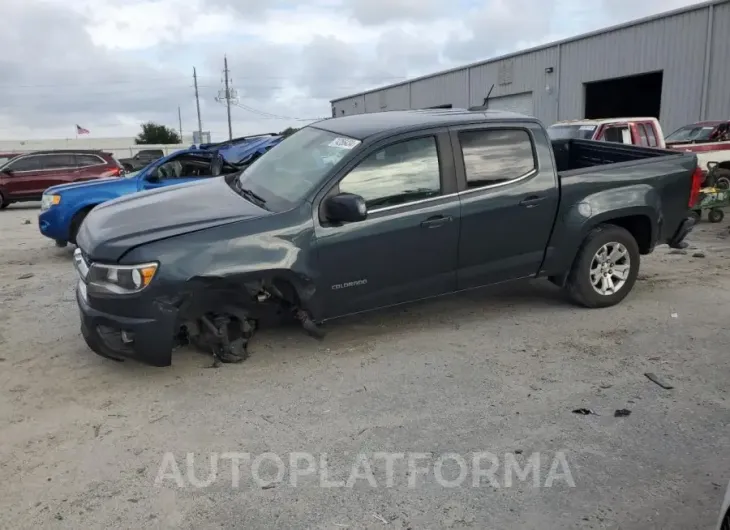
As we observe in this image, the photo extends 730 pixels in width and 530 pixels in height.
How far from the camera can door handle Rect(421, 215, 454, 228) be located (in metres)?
4.82

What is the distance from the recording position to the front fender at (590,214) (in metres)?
5.48

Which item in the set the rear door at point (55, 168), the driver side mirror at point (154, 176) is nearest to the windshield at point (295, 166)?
the driver side mirror at point (154, 176)

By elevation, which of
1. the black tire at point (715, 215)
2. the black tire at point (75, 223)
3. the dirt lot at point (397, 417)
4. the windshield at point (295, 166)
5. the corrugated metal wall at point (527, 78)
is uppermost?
the corrugated metal wall at point (527, 78)

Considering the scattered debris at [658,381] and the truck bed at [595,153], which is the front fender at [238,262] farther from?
the truck bed at [595,153]

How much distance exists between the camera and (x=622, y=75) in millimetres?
23172

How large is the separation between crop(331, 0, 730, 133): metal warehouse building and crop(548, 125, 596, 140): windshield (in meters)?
5.07

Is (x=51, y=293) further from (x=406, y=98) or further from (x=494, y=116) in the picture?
(x=406, y=98)

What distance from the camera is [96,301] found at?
4172mm

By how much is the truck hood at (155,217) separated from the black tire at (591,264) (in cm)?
299

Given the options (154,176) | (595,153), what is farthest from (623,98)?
(154,176)

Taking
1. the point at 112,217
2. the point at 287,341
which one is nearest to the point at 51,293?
the point at 112,217

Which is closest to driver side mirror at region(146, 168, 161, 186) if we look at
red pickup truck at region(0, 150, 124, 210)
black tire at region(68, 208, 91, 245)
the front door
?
black tire at region(68, 208, 91, 245)

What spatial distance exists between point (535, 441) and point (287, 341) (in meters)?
2.35

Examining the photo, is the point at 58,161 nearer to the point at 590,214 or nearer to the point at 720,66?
the point at 590,214
